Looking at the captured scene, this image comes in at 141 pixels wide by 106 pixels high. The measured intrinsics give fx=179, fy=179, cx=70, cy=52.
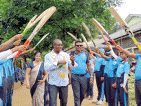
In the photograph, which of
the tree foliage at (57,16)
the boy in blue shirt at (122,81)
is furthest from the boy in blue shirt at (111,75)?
the tree foliage at (57,16)

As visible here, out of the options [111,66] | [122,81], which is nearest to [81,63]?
[111,66]

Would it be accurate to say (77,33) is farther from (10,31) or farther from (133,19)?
(133,19)

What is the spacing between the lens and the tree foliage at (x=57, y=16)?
33.0 ft

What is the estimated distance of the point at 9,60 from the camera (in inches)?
169

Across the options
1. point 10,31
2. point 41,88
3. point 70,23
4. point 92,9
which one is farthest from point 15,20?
point 41,88

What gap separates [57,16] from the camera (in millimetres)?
10625

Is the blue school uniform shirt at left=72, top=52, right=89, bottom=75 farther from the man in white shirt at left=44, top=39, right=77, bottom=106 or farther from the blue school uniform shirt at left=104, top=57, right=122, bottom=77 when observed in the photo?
the blue school uniform shirt at left=104, top=57, right=122, bottom=77

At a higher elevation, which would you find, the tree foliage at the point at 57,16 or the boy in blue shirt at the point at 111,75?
the tree foliage at the point at 57,16

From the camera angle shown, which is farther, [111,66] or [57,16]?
[57,16]

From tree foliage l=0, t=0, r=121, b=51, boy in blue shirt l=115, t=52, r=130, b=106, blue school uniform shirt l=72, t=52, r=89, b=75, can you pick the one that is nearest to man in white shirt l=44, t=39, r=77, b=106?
blue school uniform shirt l=72, t=52, r=89, b=75

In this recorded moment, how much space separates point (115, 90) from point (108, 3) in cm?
815

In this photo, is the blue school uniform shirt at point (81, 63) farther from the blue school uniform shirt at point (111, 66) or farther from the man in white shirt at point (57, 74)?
the blue school uniform shirt at point (111, 66)

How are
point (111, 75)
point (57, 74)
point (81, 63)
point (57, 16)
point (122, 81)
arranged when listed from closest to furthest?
point (57, 74), point (81, 63), point (122, 81), point (111, 75), point (57, 16)

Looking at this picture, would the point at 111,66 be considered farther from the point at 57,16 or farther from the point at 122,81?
the point at 57,16
